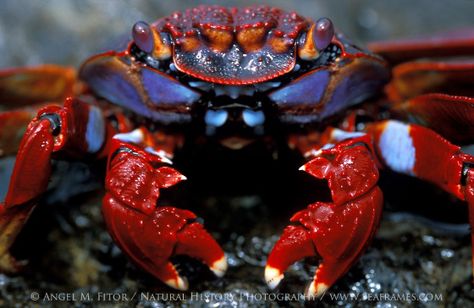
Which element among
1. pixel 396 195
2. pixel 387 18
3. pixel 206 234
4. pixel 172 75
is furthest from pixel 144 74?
pixel 387 18

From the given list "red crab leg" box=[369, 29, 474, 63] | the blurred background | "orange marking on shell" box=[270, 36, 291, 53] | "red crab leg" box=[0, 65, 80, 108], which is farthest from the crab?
the blurred background

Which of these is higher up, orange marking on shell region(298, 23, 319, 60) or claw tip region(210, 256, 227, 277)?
orange marking on shell region(298, 23, 319, 60)

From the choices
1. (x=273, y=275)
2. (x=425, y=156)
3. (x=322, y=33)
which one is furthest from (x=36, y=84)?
(x=425, y=156)

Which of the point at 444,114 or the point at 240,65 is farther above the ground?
the point at 240,65

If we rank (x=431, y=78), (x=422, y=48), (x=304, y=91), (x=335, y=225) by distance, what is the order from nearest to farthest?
1. (x=335, y=225)
2. (x=304, y=91)
3. (x=431, y=78)
4. (x=422, y=48)

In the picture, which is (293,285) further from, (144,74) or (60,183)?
(60,183)

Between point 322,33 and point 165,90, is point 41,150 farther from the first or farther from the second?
point 322,33

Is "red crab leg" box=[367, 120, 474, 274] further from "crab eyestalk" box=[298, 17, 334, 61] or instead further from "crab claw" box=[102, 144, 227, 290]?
"crab claw" box=[102, 144, 227, 290]
